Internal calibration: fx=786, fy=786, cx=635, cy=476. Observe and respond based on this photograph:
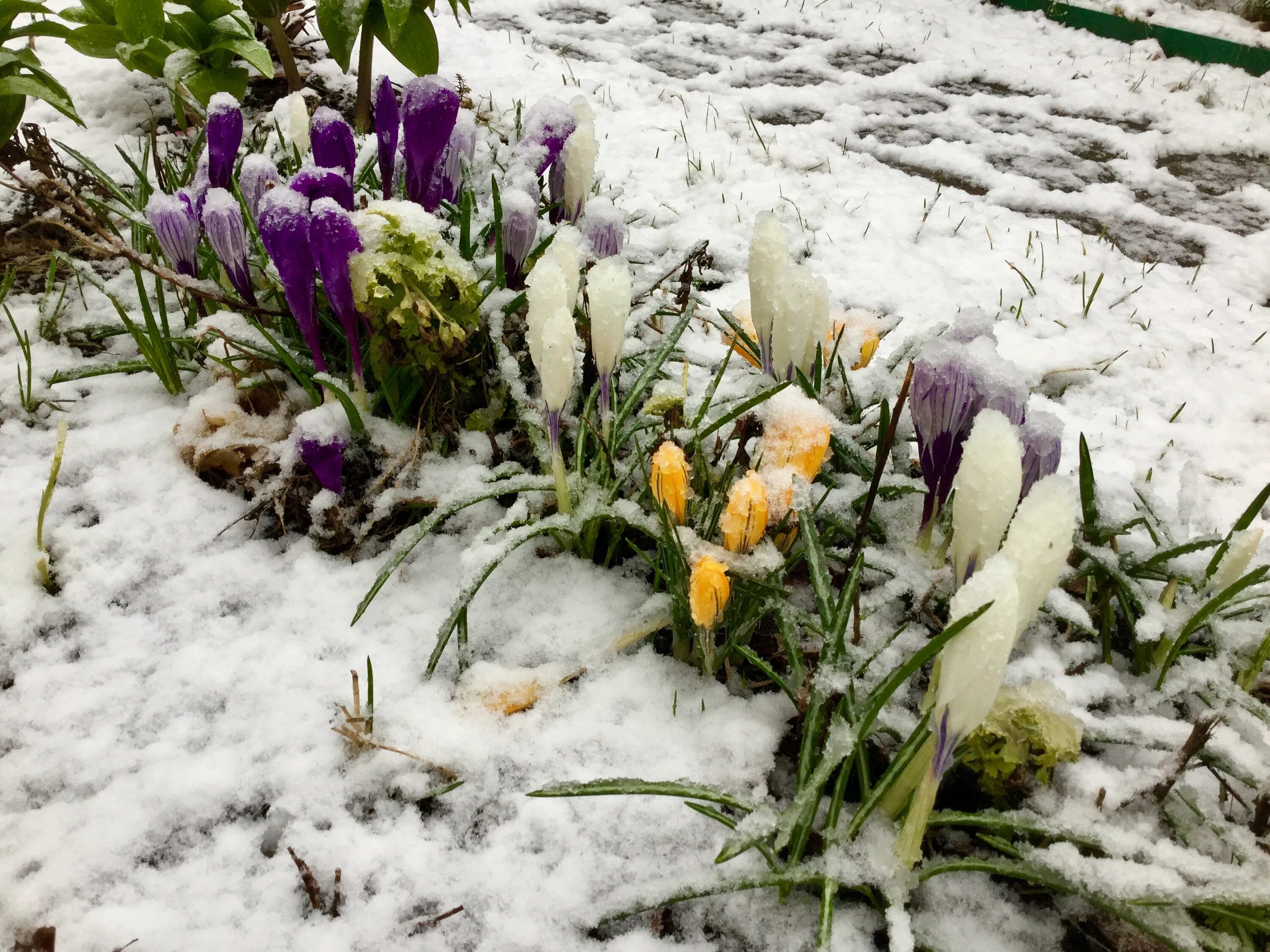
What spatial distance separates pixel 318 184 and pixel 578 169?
50 cm

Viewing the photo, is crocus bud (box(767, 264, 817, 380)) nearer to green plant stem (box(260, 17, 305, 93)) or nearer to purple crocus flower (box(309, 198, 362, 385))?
purple crocus flower (box(309, 198, 362, 385))

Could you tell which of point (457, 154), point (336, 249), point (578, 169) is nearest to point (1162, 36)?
point (578, 169)

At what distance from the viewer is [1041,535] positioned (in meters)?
0.71

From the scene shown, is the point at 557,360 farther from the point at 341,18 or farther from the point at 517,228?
the point at 341,18

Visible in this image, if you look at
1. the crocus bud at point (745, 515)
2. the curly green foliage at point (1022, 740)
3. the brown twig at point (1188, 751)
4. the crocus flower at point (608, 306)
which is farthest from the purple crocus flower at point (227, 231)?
the brown twig at point (1188, 751)

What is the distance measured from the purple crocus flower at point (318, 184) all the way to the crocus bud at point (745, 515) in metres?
0.79

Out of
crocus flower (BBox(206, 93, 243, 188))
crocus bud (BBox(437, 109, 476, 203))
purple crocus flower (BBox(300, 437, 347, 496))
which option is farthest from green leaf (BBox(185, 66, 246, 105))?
purple crocus flower (BBox(300, 437, 347, 496))

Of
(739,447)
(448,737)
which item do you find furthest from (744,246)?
(448,737)

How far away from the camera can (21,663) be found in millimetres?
1232

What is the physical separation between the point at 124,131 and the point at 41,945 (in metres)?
2.68

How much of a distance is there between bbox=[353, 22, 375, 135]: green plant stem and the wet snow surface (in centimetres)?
78

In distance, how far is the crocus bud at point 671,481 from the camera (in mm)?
1118

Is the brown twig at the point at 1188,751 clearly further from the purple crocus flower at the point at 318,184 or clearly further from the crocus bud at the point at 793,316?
the purple crocus flower at the point at 318,184

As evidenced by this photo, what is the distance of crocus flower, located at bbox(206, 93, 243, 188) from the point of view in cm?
154
